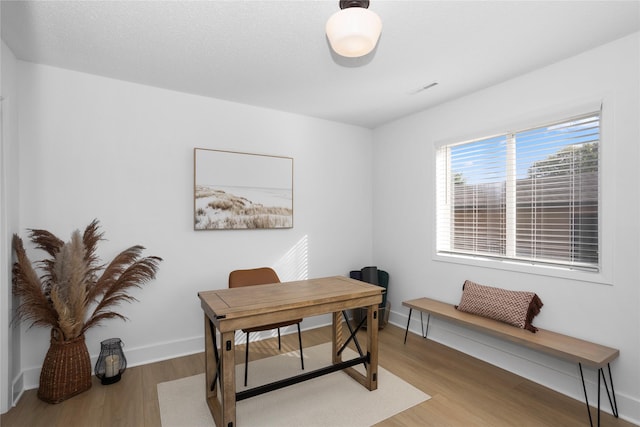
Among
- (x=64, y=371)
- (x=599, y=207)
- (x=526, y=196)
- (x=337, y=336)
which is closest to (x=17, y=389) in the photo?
(x=64, y=371)

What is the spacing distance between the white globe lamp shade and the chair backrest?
2115mm

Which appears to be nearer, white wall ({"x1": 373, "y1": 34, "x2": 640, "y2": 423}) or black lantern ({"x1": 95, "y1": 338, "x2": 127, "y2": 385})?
white wall ({"x1": 373, "y1": 34, "x2": 640, "y2": 423})

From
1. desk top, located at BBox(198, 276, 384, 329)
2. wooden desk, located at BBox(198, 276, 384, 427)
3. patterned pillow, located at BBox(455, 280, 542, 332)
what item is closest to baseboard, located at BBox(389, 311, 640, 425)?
patterned pillow, located at BBox(455, 280, 542, 332)

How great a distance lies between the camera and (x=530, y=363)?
2705mm

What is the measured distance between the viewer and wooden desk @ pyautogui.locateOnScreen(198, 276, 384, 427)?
1959 mm

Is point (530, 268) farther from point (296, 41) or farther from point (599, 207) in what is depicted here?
point (296, 41)

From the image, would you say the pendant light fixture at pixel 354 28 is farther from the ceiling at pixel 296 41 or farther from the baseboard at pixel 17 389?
the baseboard at pixel 17 389

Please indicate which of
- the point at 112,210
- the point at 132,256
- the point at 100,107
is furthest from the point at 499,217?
the point at 100,107

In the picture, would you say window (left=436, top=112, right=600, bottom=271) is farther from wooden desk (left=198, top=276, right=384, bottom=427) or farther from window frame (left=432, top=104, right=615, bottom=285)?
wooden desk (left=198, top=276, right=384, bottom=427)

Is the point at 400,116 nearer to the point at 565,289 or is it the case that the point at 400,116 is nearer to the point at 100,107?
the point at 565,289

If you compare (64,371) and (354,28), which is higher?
(354,28)

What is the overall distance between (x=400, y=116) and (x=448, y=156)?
0.83 m

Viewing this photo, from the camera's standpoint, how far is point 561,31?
85.1 inches

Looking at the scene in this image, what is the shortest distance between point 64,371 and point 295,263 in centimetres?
227
